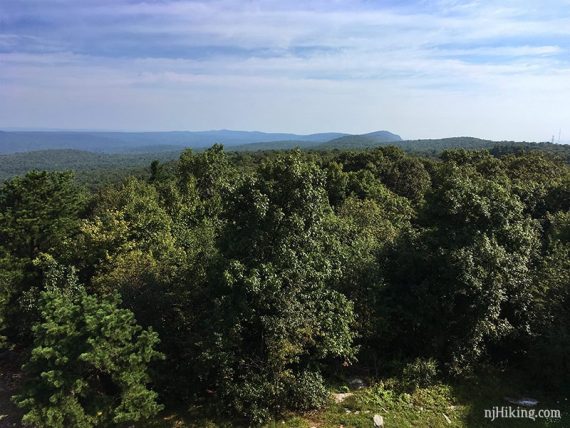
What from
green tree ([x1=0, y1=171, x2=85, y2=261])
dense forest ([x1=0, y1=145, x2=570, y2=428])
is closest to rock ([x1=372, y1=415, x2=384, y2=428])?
dense forest ([x1=0, y1=145, x2=570, y2=428])

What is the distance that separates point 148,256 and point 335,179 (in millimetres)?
21593

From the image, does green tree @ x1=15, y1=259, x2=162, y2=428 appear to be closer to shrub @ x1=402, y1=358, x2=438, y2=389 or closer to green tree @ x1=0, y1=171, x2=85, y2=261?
shrub @ x1=402, y1=358, x2=438, y2=389

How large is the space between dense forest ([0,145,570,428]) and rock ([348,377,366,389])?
378 mm

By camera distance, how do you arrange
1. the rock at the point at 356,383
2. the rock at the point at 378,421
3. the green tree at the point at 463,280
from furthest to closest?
the rock at the point at 356,383, the green tree at the point at 463,280, the rock at the point at 378,421

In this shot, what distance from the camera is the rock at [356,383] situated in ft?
45.2

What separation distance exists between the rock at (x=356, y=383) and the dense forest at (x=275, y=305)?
0.38m

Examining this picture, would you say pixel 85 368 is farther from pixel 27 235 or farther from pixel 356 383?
pixel 27 235

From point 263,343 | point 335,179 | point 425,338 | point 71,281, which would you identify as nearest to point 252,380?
point 263,343

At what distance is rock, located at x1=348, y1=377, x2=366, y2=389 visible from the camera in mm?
13774

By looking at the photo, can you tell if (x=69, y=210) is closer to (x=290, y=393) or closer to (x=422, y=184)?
(x=290, y=393)

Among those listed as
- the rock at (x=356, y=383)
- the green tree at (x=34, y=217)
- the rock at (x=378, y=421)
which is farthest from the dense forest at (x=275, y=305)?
the rock at (x=378, y=421)

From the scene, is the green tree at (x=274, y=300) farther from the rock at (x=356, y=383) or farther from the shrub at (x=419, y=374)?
the shrub at (x=419, y=374)

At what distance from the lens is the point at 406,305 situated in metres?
14.7

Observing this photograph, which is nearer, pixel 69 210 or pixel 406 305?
pixel 406 305
